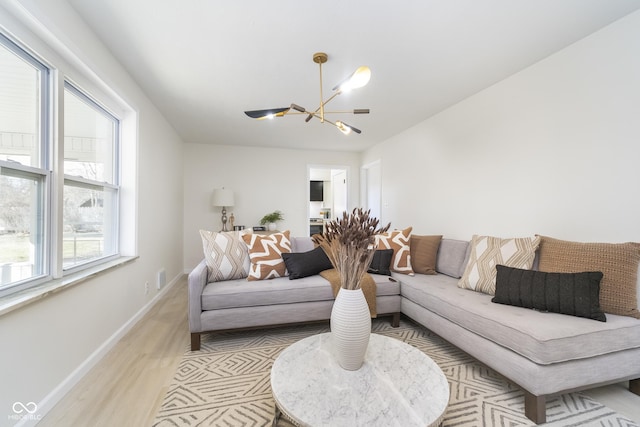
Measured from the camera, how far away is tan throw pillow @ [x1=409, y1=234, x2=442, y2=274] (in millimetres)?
2797

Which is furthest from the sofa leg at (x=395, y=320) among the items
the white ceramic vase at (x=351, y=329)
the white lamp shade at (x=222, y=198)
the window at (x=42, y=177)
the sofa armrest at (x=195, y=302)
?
the white lamp shade at (x=222, y=198)

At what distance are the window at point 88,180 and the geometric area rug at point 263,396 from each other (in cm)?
118

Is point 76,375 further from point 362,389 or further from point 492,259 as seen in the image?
point 492,259

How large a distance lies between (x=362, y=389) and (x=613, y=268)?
5.71ft

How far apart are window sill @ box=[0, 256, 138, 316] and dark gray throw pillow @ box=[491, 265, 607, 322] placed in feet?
8.91

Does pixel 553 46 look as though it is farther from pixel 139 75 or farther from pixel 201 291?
pixel 139 75

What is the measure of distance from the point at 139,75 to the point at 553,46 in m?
3.58

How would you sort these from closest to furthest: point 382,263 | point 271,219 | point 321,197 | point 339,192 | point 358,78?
point 358,78
point 382,263
point 271,219
point 339,192
point 321,197

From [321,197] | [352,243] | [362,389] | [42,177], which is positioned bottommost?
[362,389]

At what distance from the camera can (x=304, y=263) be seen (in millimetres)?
2557

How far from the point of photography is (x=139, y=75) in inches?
100

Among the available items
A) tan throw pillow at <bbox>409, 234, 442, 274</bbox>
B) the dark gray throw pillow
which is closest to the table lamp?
tan throw pillow at <bbox>409, 234, 442, 274</bbox>

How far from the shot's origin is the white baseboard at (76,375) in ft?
4.44

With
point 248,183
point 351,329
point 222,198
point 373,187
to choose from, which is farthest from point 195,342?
point 373,187
